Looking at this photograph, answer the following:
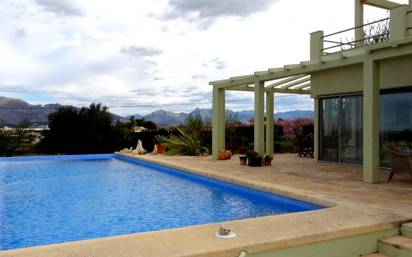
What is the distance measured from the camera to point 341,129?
1320 cm

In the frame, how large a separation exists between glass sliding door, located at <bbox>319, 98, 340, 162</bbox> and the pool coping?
7.74m

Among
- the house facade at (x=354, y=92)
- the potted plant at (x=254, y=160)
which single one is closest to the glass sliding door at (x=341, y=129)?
the house facade at (x=354, y=92)

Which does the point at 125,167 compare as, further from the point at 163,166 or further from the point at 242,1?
the point at 242,1

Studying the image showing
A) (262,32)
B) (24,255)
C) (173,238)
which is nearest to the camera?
(24,255)

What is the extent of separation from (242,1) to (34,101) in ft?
97.3

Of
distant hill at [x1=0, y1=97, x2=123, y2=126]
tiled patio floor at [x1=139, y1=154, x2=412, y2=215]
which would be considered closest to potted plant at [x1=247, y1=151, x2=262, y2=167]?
tiled patio floor at [x1=139, y1=154, x2=412, y2=215]

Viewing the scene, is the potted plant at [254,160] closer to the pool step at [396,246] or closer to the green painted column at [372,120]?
the green painted column at [372,120]

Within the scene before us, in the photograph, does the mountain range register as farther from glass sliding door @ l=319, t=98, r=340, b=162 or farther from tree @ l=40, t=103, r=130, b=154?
glass sliding door @ l=319, t=98, r=340, b=162

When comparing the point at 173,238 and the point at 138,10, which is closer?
the point at 173,238

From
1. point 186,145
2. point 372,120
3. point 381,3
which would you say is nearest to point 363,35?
point 381,3

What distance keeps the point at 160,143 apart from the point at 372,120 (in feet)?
43.3

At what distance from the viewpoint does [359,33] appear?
14.3 metres

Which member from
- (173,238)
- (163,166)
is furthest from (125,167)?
(173,238)

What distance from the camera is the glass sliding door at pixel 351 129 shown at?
1251 centimetres
